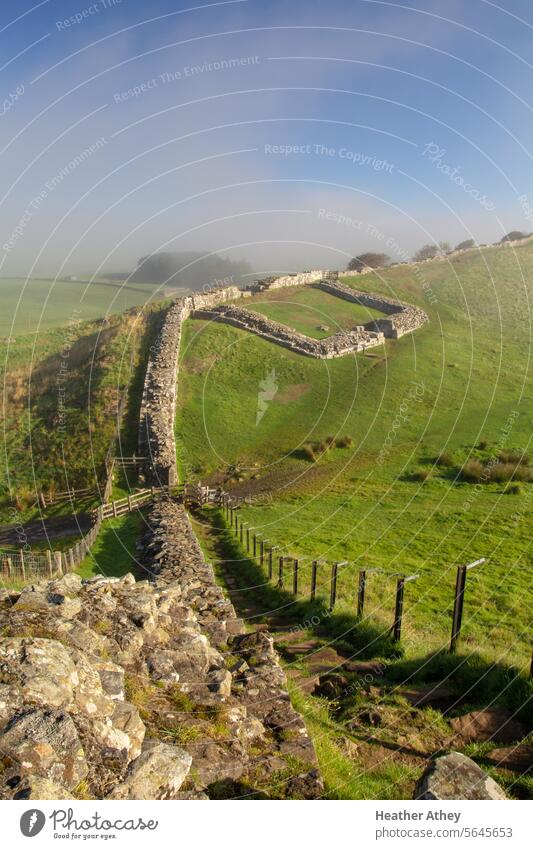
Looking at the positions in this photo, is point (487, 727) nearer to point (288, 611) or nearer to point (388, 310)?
point (288, 611)

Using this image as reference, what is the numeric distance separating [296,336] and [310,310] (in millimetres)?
10634

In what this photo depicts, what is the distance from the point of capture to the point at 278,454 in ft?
116

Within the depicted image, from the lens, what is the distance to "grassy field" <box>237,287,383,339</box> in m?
55.9

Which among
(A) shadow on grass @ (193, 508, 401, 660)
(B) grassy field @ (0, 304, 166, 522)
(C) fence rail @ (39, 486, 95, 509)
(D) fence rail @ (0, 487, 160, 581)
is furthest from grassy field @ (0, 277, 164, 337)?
(A) shadow on grass @ (193, 508, 401, 660)

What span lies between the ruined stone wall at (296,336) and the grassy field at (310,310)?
2408mm

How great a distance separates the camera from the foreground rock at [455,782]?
5.86 m

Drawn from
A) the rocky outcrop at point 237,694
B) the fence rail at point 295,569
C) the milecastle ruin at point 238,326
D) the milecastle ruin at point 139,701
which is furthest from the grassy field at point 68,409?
the milecastle ruin at point 139,701

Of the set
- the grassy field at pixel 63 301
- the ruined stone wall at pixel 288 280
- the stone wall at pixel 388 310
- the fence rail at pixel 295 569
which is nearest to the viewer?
the fence rail at pixel 295 569

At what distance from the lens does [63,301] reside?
110m

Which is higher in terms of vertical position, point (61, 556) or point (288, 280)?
point (288, 280)

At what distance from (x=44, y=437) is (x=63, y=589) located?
29136 mm

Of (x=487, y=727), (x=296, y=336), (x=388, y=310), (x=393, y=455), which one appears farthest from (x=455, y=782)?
(x=388, y=310)

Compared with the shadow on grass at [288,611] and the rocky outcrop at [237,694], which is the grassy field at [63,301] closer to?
the shadow on grass at [288,611]
